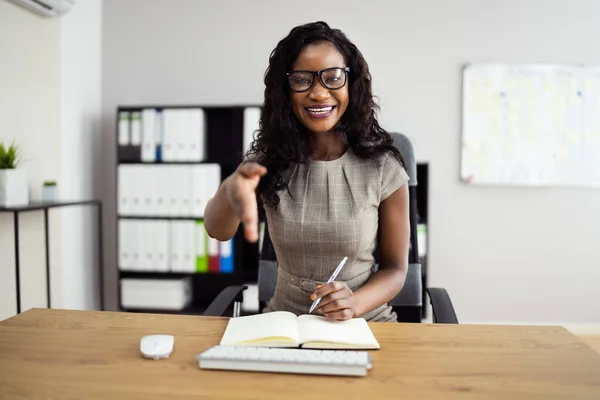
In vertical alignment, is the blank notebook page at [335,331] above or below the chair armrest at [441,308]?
above

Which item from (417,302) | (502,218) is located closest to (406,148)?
(417,302)

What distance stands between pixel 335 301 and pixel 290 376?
0.92 feet

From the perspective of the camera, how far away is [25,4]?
2.78 meters

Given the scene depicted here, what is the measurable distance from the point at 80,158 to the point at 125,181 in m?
0.42

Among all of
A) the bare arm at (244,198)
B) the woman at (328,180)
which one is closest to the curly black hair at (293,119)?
the woman at (328,180)

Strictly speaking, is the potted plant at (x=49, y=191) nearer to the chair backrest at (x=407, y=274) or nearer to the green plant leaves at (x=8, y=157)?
the green plant leaves at (x=8, y=157)

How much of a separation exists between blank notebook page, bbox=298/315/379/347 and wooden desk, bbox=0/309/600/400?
35mm

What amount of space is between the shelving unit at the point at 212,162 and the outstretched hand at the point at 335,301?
81.0 inches

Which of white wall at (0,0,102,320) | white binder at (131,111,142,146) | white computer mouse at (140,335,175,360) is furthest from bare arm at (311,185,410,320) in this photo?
white wall at (0,0,102,320)

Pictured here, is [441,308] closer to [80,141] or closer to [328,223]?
[328,223]

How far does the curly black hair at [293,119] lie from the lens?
1.39 m

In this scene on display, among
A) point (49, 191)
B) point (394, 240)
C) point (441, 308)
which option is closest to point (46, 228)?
point (49, 191)

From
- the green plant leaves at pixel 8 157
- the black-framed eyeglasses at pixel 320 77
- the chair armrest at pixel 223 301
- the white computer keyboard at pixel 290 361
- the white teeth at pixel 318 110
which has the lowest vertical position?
the chair armrest at pixel 223 301

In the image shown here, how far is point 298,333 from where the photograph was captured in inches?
39.9
